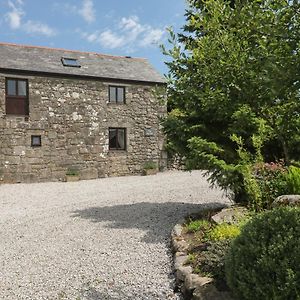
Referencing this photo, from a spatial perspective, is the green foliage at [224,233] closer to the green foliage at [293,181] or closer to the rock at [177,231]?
the rock at [177,231]

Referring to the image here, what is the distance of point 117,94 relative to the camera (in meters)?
18.7

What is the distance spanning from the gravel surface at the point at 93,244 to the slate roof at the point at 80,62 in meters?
7.79

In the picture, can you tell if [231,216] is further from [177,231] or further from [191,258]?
[191,258]

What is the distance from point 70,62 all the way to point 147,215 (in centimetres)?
1261

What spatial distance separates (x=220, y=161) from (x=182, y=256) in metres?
2.33

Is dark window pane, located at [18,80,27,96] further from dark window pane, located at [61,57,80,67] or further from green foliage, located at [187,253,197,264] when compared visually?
green foliage, located at [187,253,197,264]

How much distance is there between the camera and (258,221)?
342 centimetres

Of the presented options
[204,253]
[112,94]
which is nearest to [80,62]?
[112,94]

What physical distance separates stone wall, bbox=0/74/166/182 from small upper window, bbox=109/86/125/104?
0.86 ft

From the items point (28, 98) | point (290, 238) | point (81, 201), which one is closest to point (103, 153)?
point (28, 98)

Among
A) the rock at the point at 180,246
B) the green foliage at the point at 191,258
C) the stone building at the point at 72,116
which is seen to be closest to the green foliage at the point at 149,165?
the stone building at the point at 72,116

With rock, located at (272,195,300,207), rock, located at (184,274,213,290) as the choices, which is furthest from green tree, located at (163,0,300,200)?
rock, located at (184,274,213,290)

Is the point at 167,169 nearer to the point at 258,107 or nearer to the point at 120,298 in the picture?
the point at 258,107

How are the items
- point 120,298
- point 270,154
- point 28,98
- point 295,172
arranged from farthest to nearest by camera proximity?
1. point 28,98
2. point 270,154
3. point 295,172
4. point 120,298
